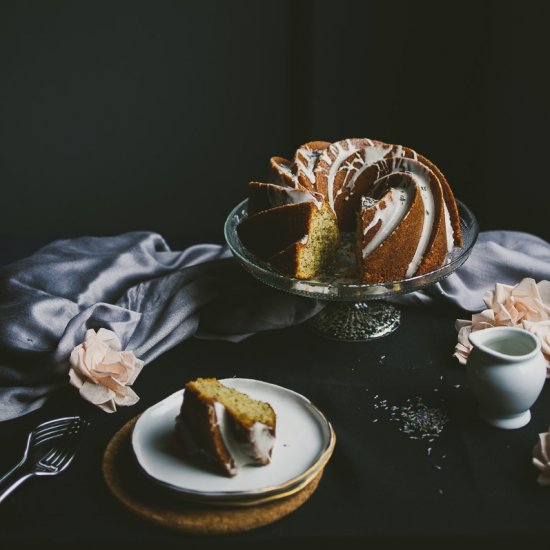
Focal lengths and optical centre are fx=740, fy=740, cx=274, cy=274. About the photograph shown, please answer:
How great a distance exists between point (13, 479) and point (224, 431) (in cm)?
34

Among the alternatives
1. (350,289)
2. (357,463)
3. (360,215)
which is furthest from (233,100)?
(357,463)

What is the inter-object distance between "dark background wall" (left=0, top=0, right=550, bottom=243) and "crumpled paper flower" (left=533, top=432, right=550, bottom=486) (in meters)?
1.40

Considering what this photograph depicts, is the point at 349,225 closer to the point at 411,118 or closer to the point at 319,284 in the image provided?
the point at 319,284

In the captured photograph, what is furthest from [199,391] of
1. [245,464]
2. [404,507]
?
[404,507]

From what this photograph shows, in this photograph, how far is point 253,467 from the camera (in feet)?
3.71

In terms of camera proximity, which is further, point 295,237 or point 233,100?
point 233,100

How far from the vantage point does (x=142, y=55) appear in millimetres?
3158

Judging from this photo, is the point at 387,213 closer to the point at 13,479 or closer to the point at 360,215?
the point at 360,215

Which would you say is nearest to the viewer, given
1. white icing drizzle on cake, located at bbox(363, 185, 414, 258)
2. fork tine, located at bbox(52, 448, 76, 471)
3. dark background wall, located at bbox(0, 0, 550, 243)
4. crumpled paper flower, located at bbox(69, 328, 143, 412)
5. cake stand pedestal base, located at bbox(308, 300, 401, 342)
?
fork tine, located at bbox(52, 448, 76, 471)

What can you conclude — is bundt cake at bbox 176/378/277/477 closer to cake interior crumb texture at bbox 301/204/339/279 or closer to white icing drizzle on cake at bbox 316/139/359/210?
cake interior crumb texture at bbox 301/204/339/279

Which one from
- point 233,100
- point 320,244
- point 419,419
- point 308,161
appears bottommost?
point 419,419

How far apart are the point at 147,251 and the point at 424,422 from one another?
0.83 metres

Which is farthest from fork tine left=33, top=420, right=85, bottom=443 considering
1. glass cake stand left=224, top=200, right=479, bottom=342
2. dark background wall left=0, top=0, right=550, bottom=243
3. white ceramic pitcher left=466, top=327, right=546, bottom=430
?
dark background wall left=0, top=0, right=550, bottom=243

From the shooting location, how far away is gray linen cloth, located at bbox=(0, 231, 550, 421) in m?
1.42
